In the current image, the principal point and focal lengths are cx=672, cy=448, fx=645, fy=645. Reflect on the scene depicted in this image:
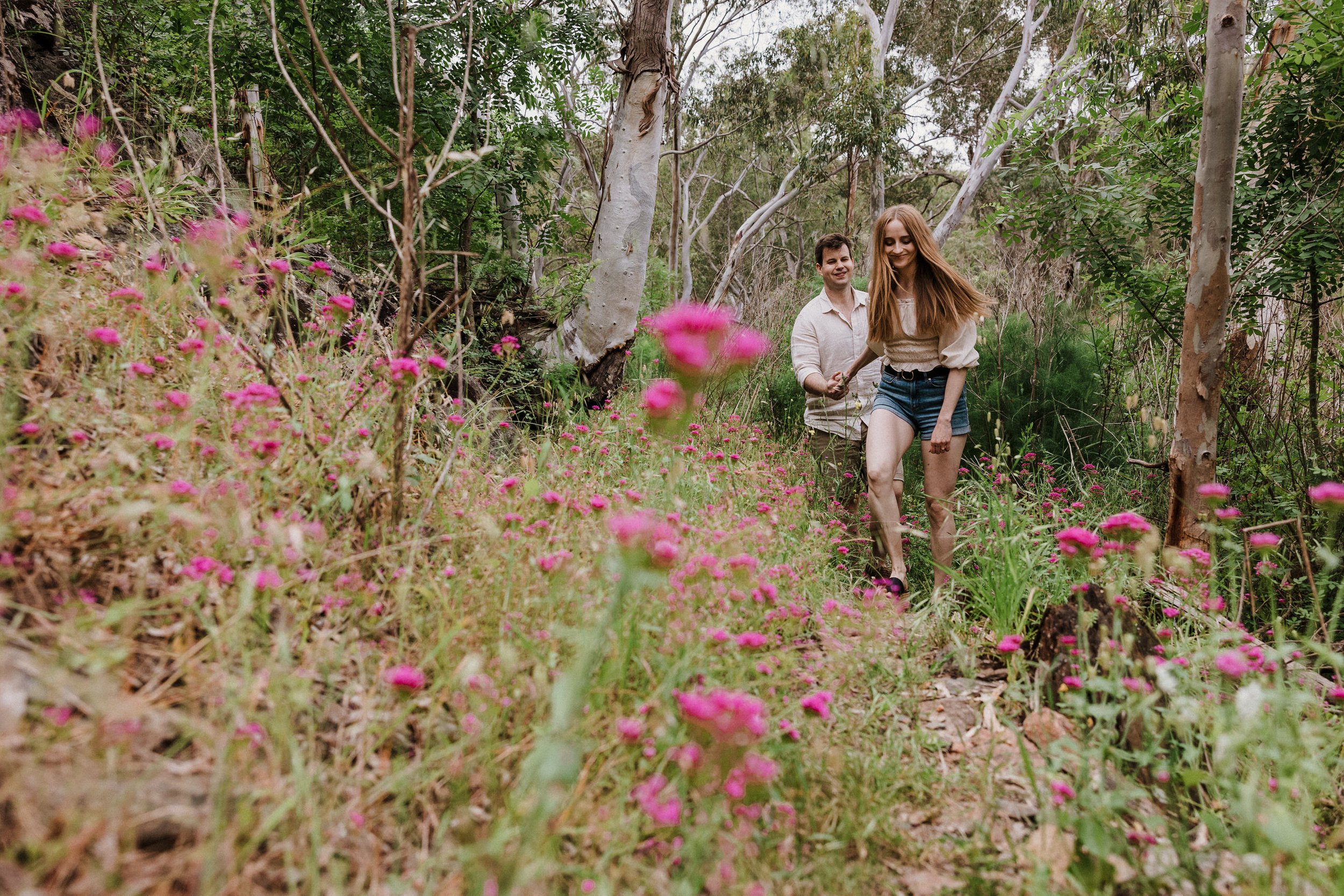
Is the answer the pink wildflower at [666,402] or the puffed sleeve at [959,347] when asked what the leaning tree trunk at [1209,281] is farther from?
the pink wildflower at [666,402]

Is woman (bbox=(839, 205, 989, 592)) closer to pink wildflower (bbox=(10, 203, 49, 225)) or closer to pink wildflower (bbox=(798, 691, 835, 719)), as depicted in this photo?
pink wildflower (bbox=(798, 691, 835, 719))

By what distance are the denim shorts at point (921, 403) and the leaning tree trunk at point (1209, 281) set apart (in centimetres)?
90

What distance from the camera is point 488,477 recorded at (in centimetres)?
239

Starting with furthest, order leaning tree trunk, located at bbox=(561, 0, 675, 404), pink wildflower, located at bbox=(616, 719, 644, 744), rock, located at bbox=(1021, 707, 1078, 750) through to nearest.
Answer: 1. leaning tree trunk, located at bbox=(561, 0, 675, 404)
2. rock, located at bbox=(1021, 707, 1078, 750)
3. pink wildflower, located at bbox=(616, 719, 644, 744)

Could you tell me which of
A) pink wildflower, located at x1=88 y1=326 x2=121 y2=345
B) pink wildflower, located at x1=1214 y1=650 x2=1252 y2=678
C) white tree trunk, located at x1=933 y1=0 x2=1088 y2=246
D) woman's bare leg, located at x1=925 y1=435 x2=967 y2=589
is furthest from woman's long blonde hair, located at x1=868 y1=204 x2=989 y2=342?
white tree trunk, located at x1=933 y1=0 x2=1088 y2=246

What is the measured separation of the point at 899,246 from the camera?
10.3ft

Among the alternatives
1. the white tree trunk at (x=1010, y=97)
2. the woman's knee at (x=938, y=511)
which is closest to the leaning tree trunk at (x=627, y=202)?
the woman's knee at (x=938, y=511)

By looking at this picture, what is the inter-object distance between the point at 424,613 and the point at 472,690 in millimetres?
425

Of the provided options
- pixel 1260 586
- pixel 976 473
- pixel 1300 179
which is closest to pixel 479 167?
pixel 976 473

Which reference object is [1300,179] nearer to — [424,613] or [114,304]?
[424,613]

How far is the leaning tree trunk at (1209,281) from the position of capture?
2602 mm

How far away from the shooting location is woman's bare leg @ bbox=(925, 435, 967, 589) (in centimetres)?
304

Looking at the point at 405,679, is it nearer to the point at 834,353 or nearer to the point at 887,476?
the point at 887,476

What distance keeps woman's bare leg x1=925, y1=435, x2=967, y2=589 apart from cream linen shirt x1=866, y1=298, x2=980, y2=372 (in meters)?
0.36
